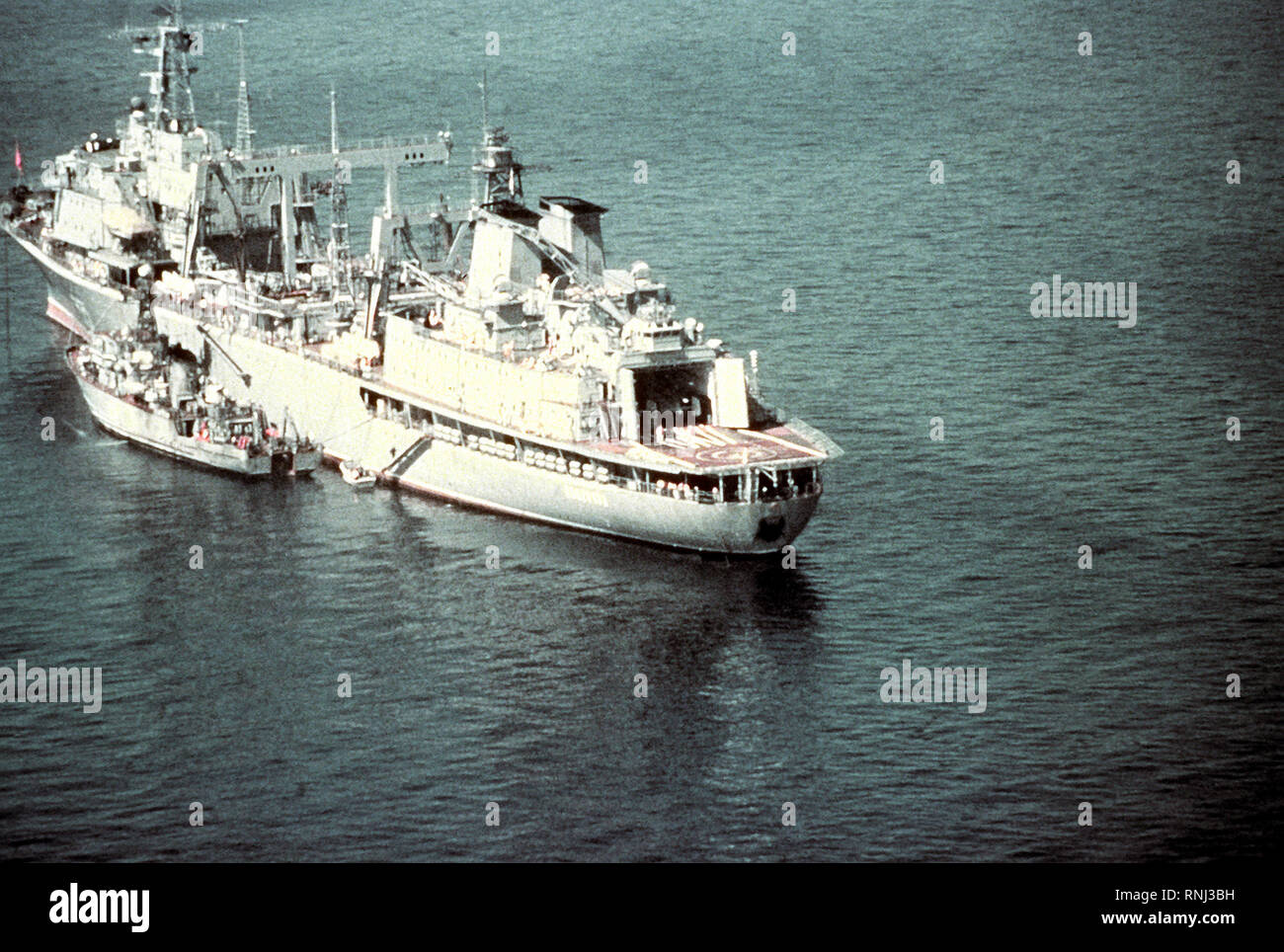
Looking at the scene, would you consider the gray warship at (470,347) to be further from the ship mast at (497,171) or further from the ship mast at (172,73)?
the ship mast at (172,73)

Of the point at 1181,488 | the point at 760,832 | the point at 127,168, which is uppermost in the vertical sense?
the point at 127,168

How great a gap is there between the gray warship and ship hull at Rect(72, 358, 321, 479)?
4.84 m

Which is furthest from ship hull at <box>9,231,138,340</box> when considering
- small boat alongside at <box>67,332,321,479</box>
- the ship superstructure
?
small boat alongside at <box>67,332,321,479</box>

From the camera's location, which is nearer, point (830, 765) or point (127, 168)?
point (830, 765)

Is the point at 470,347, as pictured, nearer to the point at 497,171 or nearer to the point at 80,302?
the point at 497,171

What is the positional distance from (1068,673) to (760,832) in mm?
20300

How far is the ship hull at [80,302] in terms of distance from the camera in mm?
164500

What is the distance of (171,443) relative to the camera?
477 feet

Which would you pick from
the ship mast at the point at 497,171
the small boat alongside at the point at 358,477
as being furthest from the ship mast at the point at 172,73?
the small boat alongside at the point at 358,477

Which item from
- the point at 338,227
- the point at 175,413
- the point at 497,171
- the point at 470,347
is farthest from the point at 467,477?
Result: the point at 338,227

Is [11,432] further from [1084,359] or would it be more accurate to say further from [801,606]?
[1084,359]

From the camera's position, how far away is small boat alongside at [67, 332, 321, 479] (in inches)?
5635

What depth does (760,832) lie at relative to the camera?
98625 mm
